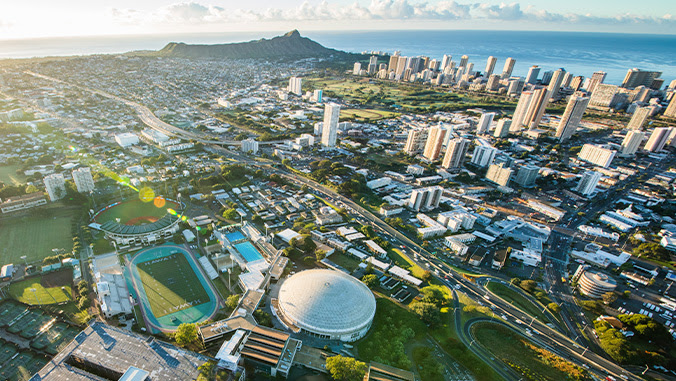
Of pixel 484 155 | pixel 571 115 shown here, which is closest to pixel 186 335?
pixel 484 155

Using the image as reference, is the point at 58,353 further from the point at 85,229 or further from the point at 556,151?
the point at 556,151

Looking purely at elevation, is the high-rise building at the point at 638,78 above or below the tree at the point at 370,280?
above

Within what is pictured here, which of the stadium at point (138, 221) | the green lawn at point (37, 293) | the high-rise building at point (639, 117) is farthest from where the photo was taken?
the high-rise building at point (639, 117)

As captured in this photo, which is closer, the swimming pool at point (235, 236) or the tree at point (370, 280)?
the tree at point (370, 280)

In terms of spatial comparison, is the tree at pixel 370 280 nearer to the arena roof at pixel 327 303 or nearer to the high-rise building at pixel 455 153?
the arena roof at pixel 327 303

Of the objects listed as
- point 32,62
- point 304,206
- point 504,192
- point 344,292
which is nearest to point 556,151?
point 504,192

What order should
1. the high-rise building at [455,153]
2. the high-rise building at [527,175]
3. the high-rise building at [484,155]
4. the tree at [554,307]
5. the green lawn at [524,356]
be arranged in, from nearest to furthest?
the green lawn at [524,356] → the tree at [554,307] → the high-rise building at [527,175] → the high-rise building at [455,153] → the high-rise building at [484,155]

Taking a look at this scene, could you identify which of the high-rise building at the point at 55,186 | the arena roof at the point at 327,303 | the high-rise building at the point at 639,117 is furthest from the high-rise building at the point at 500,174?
the high-rise building at the point at 55,186

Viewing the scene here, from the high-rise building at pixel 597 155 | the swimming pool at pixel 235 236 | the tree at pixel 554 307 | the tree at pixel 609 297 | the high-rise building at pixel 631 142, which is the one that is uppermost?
the high-rise building at pixel 631 142
